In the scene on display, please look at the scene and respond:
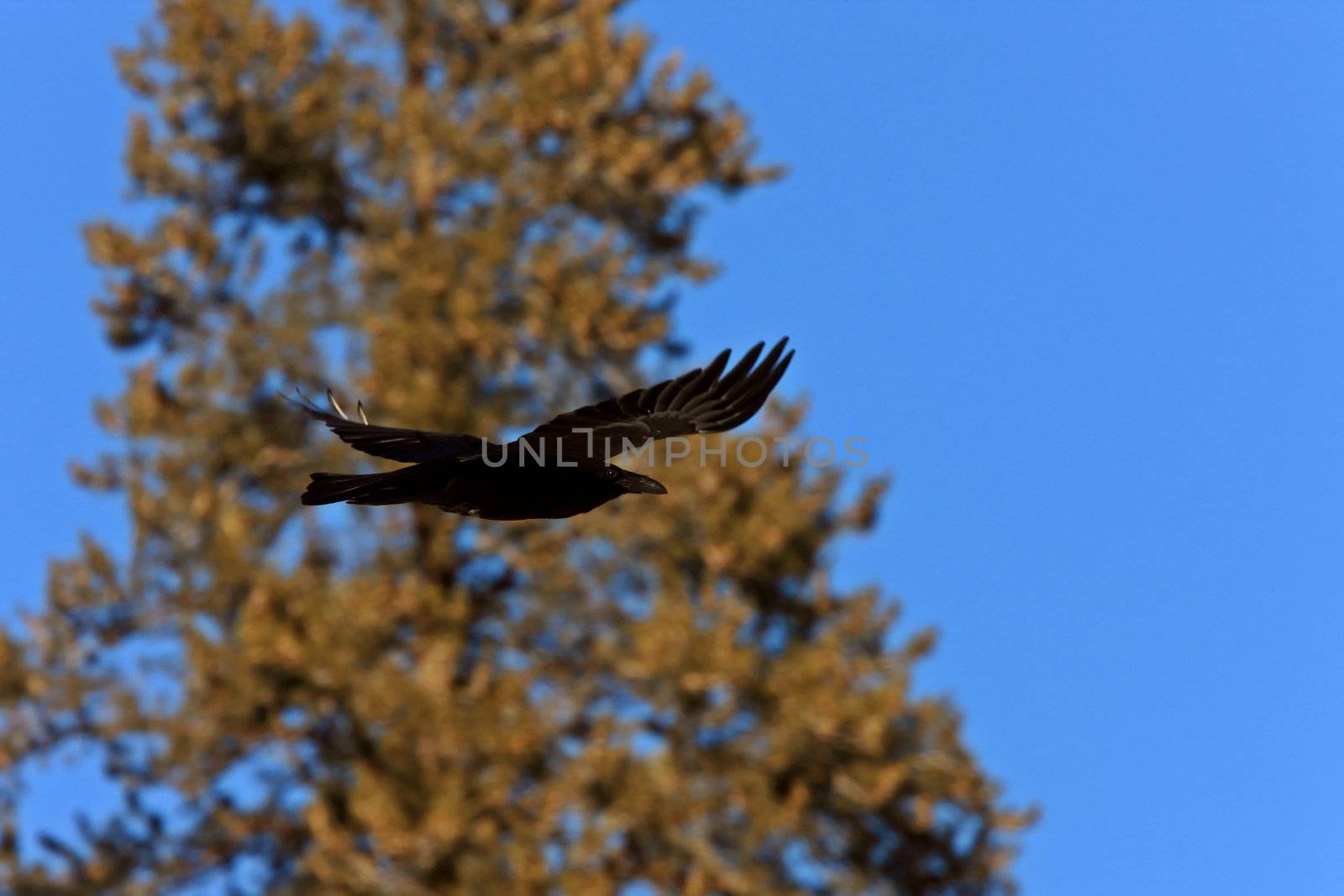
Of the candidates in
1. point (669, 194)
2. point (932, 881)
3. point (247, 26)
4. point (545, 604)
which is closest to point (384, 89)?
point (247, 26)

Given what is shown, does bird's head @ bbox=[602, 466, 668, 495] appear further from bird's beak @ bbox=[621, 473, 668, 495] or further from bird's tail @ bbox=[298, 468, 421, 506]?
bird's tail @ bbox=[298, 468, 421, 506]

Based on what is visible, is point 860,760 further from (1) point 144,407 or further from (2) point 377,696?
(1) point 144,407

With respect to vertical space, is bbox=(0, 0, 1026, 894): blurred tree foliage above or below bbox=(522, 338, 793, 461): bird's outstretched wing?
above

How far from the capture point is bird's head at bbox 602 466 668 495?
4.81m

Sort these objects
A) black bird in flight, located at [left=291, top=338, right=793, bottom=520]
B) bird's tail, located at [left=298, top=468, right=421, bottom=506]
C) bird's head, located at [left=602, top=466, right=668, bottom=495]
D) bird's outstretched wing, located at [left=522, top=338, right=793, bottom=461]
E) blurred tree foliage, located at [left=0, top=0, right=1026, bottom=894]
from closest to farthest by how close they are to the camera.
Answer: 1. bird's outstretched wing, located at [left=522, top=338, right=793, bottom=461]
2. black bird in flight, located at [left=291, top=338, right=793, bottom=520]
3. bird's tail, located at [left=298, top=468, right=421, bottom=506]
4. bird's head, located at [left=602, top=466, right=668, bottom=495]
5. blurred tree foliage, located at [left=0, top=0, right=1026, bottom=894]

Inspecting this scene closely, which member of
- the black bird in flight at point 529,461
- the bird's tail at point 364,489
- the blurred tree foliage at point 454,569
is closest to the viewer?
the black bird in flight at point 529,461

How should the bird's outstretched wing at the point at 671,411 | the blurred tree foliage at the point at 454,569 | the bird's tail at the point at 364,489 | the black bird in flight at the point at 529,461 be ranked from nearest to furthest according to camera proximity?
1. the bird's outstretched wing at the point at 671,411
2. the black bird in flight at the point at 529,461
3. the bird's tail at the point at 364,489
4. the blurred tree foliage at the point at 454,569

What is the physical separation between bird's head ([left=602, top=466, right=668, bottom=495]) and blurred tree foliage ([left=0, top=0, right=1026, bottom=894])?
629 cm

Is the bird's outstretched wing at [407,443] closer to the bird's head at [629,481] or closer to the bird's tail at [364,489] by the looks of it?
the bird's tail at [364,489]

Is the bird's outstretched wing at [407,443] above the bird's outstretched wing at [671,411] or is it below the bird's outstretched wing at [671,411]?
above

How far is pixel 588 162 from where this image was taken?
1338cm

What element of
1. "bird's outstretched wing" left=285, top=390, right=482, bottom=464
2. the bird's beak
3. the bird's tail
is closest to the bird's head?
the bird's beak

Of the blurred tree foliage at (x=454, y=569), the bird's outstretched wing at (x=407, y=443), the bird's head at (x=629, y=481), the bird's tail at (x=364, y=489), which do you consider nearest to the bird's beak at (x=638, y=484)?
the bird's head at (x=629, y=481)

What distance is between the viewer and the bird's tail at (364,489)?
4617 mm
